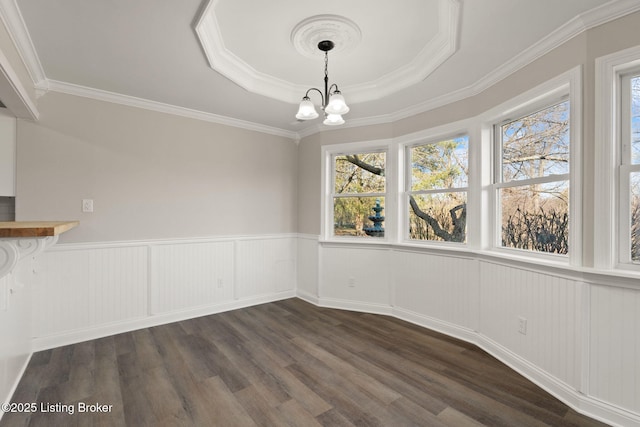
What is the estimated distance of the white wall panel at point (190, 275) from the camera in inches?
133

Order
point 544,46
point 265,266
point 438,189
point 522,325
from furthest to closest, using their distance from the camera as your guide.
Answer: point 265,266
point 438,189
point 522,325
point 544,46

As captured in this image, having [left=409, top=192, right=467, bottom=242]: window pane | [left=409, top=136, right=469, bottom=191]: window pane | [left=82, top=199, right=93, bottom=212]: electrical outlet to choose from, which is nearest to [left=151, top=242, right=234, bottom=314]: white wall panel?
[left=82, top=199, right=93, bottom=212]: electrical outlet

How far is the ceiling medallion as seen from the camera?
2100 mm

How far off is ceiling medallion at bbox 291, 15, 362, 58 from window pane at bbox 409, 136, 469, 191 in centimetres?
156

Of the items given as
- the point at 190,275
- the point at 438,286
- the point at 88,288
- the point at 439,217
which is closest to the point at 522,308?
the point at 438,286

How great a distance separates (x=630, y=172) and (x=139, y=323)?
429 centimetres

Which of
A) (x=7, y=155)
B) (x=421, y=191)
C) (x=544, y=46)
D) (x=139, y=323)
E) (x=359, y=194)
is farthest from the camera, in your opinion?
(x=359, y=194)

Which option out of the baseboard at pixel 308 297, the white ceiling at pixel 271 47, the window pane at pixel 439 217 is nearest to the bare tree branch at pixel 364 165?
the window pane at pixel 439 217

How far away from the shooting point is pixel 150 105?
3281mm

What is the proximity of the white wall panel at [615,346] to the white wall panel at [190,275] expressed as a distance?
11.4 ft

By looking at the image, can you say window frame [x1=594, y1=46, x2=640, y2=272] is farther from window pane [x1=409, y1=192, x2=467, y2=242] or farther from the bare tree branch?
the bare tree branch

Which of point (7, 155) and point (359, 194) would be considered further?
point (359, 194)

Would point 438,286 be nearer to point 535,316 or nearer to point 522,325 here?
point 522,325

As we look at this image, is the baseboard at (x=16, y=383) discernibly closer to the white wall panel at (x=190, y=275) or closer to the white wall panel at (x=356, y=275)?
the white wall panel at (x=190, y=275)
